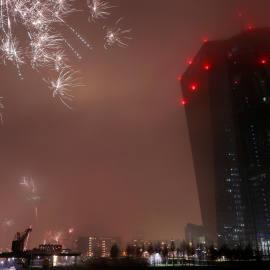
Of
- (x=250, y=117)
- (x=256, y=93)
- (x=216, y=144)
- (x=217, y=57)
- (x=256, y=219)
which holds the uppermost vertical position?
(x=217, y=57)

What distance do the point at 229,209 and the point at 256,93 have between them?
170 ft

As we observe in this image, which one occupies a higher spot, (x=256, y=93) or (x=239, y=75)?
(x=239, y=75)

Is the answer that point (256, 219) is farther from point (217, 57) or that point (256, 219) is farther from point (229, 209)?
point (217, 57)

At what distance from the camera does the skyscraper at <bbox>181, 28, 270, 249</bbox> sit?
12800 cm

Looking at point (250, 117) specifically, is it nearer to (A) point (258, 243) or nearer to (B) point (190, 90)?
(B) point (190, 90)

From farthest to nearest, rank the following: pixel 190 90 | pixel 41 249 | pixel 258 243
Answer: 1. pixel 190 90
2. pixel 258 243
3. pixel 41 249

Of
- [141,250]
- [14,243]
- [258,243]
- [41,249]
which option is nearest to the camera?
[14,243]

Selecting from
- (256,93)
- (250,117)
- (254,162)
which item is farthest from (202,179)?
(256,93)

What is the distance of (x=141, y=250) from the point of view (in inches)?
5064

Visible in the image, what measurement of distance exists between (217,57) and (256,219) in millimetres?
73998

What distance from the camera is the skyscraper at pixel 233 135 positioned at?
420 ft

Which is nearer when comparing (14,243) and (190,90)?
(14,243)

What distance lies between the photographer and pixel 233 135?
451 ft

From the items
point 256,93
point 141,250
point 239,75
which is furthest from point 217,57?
point 141,250
